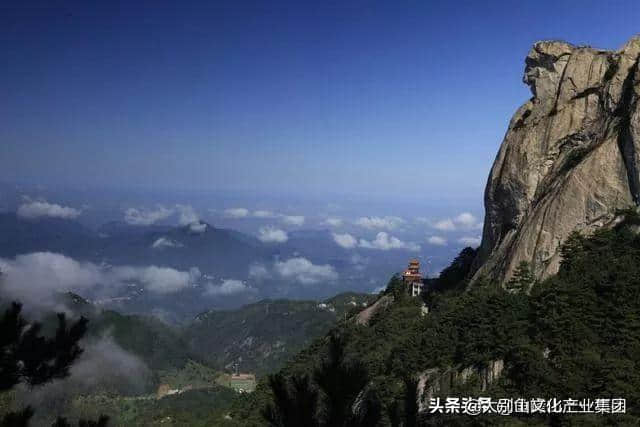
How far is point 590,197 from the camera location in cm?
3200

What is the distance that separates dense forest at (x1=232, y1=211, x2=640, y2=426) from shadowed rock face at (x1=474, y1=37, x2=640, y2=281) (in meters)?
1.41

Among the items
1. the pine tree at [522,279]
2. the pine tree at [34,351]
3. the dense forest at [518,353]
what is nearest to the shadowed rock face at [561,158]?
the pine tree at [522,279]

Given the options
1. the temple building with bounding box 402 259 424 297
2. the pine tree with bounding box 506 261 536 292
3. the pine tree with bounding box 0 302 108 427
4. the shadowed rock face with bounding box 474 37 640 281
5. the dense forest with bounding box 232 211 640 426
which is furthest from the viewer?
the temple building with bounding box 402 259 424 297

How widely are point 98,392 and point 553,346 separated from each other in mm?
142311

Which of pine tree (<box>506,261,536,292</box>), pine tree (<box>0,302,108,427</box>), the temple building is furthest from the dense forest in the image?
the temple building

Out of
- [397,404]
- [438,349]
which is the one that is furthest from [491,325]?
[397,404]

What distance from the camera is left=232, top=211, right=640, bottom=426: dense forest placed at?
8211 millimetres

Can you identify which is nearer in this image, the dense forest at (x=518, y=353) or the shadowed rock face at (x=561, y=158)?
the dense forest at (x=518, y=353)

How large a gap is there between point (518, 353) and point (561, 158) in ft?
57.3

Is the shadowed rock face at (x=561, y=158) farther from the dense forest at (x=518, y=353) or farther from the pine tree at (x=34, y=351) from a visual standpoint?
the pine tree at (x=34, y=351)

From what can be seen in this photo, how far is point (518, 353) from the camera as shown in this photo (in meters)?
25.0

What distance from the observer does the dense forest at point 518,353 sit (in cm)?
821

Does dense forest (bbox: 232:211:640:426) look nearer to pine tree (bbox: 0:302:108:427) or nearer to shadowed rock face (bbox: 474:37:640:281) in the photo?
shadowed rock face (bbox: 474:37:640:281)

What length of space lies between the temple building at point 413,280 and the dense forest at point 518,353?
611 inches
